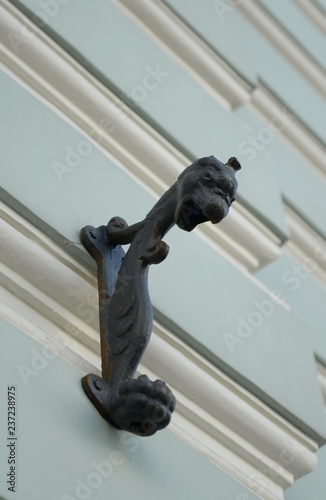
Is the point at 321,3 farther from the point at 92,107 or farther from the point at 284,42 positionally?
the point at 92,107

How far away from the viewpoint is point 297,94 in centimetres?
282

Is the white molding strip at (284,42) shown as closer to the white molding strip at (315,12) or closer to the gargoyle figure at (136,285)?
the white molding strip at (315,12)

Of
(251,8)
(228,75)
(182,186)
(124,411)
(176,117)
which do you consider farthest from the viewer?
(251,8)

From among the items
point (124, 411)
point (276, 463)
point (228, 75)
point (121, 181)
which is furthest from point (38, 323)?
point (228, 75)

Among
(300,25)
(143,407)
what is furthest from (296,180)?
(143,407)

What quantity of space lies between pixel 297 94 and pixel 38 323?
146 cm

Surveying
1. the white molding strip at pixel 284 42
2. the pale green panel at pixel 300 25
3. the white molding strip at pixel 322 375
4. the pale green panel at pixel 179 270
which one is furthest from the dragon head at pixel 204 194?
the pale green panel at pixel 300 25

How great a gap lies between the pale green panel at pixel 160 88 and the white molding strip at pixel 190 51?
0.09 meters

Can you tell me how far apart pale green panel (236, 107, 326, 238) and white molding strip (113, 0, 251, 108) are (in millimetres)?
87

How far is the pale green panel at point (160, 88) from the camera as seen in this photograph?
1.96 metres

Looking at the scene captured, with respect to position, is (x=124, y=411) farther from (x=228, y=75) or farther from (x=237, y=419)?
(x=228, y=75)

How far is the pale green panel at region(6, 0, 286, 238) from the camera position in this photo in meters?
1.96

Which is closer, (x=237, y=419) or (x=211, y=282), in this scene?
(x=237, y=419)

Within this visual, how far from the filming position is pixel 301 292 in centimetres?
240
